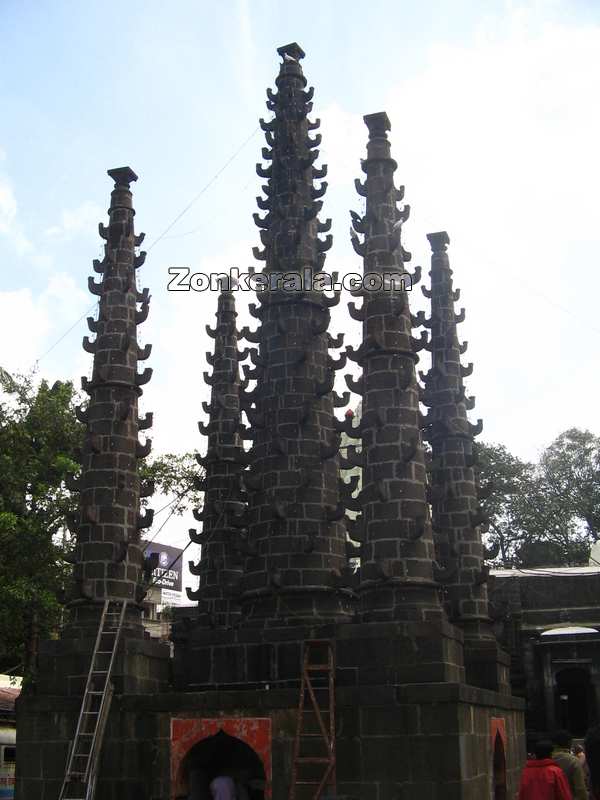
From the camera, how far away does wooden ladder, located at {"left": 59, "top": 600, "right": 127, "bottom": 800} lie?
18.0 m

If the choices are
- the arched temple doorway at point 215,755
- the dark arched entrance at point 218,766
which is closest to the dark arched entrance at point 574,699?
the dark arched entrance at point 218,766

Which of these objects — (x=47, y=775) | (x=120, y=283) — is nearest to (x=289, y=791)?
(x=47, y=775)

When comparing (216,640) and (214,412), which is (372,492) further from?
(214,412)

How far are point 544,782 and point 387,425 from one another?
31.7 feet

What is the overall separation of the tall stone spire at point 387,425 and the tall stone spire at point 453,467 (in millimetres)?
2491

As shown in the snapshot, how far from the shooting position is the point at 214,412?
2895cm

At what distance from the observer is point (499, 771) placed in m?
20.6

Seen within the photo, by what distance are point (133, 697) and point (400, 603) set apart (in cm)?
552

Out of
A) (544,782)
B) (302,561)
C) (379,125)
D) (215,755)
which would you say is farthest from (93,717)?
(379,125)

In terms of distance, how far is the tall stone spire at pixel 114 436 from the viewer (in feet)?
67.3

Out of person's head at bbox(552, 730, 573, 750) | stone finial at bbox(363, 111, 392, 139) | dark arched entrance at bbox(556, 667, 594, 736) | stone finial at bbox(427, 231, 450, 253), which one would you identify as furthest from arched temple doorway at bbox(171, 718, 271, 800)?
dark arched entrance at bbox(556, 667, 594, 736)

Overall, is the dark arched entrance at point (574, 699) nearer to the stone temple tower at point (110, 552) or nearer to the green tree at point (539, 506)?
the green tree at point (539, 506)

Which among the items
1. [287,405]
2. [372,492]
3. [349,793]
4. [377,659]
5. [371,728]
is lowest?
[349,793]

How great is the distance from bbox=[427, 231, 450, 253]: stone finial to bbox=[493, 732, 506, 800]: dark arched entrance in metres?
14.8
